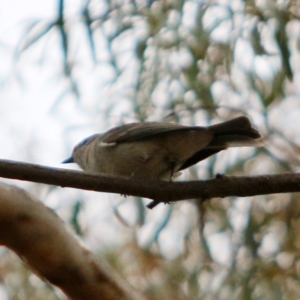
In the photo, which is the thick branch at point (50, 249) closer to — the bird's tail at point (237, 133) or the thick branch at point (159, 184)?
the thick branch at point (159, 184)

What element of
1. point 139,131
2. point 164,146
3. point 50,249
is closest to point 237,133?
point 164,146

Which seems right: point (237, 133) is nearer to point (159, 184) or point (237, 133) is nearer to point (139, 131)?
point (139, 131)

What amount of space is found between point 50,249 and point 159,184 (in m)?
0.42

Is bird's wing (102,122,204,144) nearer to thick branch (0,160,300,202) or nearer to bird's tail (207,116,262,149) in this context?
bird's tail (207,116,262,149)

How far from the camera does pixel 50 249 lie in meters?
2.36

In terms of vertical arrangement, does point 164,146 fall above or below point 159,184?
below

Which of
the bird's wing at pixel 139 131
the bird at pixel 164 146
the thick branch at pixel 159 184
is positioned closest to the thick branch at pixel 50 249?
the thick branch at pixel 159 184

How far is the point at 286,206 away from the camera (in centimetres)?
430

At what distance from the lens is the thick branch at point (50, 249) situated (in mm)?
2320

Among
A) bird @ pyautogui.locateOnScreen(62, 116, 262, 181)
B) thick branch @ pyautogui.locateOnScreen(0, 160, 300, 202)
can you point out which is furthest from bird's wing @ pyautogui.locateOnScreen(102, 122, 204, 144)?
thick branch @ pyautogui.locateOnScreen(0, 160, 300, 202)

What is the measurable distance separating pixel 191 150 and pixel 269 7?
1.29 metres

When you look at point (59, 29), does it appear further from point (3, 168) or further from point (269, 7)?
point (3, 168)

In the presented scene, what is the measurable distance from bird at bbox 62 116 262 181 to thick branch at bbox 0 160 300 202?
719 millimetres

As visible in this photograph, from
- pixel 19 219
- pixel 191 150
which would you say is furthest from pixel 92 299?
pixel 191 150
